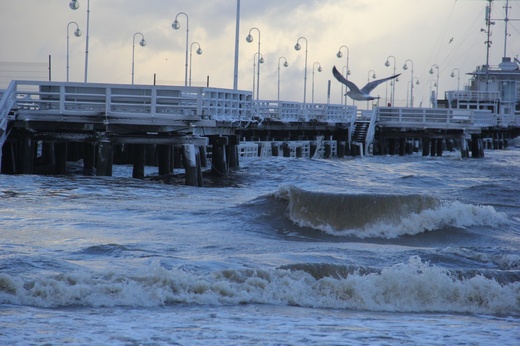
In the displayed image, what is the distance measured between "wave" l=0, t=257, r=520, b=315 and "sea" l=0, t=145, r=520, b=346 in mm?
20

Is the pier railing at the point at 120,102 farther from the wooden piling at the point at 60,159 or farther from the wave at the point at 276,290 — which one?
the wave at the point at 276,290

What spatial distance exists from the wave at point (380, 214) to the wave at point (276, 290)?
20.2 ft

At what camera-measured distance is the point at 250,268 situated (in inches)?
468

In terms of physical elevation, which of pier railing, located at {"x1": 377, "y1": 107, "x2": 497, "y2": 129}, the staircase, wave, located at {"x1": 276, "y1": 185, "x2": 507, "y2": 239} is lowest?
wave, located at {"x1": 276, "y1": 185, "x2": 507, "y2": 239}

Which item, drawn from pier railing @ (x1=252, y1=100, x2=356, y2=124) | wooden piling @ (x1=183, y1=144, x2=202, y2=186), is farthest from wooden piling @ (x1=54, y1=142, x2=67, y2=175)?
pier railing @ (x1=252, y1=100, x2=356, y2=124)

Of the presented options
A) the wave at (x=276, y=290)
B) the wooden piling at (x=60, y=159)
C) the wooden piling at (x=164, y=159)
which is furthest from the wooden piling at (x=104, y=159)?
the wave at (x=276, y=290)

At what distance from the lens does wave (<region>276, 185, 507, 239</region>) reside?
18.3m

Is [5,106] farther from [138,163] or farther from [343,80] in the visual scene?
[343,80]

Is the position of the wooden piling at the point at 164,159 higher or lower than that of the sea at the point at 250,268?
higher

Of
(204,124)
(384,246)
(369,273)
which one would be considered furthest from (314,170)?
(369,273)

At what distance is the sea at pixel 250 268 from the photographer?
926 cm

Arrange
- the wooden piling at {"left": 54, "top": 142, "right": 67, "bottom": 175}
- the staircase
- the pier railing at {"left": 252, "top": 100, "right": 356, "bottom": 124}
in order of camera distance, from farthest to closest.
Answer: the staircase → the pier railing at {"left": 252, "top": 100, "right": 356, "bottom": 124} → the wooden piling at {"left": 54, "top": 142, "right": 67, "bottom": 175}

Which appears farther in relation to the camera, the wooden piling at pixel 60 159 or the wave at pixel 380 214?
the wooden piling at pixel 60 159

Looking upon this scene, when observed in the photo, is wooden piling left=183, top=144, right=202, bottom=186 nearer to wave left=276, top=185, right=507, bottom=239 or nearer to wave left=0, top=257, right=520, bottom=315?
wave left=276, top=185, right=507, bottom=239
